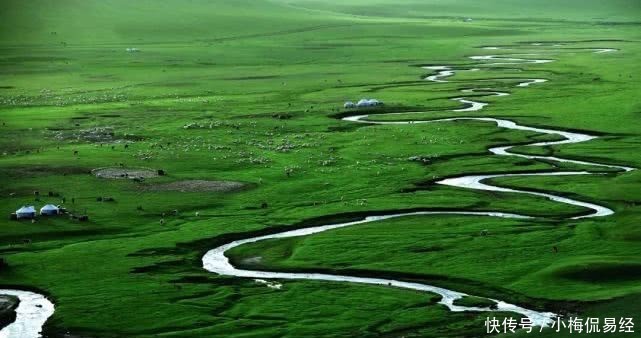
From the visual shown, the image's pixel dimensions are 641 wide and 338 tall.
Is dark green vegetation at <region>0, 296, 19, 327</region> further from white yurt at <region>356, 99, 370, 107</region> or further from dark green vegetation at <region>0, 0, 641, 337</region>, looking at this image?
white yurt at <region>356, 99, 370, 107</region>

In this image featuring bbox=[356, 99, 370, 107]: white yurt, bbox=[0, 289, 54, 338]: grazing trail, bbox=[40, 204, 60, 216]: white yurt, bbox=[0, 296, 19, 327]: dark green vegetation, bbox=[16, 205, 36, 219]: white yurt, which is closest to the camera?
bbox=[0, 289, 54, 338]: grazing trail

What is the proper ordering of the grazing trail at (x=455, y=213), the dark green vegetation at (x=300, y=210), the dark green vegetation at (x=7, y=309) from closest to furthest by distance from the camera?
the dark green vegetation at (x=7, y=309) → the dark green vegetation at (x=300, y=210) → the grazing trail at (x=455, y=213)

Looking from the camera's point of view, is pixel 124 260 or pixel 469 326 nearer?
pixel 469 326

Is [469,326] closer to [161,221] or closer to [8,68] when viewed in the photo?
[161,221]

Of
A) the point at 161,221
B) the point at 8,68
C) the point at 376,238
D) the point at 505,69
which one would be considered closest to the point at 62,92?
the point at 8,68

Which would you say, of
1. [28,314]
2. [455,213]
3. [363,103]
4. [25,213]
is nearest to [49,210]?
[25,213]

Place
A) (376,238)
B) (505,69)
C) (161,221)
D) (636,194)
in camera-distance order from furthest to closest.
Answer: (505,69), (636,194), (161,221), (376,238)

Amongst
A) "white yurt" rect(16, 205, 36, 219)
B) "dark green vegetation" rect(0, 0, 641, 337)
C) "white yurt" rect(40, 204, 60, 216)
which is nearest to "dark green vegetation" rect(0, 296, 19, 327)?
"dark green vegetation" rect(0, 0, 641, 337)

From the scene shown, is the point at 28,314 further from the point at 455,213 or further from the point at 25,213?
the point at 455,213

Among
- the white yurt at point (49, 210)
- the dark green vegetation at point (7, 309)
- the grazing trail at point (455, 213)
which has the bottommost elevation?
the grazing trail at point (455, 213)

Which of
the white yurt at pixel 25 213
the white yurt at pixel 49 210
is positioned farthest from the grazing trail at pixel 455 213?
the white yurt at pixel 25 213

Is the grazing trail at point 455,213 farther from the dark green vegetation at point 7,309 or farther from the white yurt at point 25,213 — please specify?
the white yurt at point 25,213
